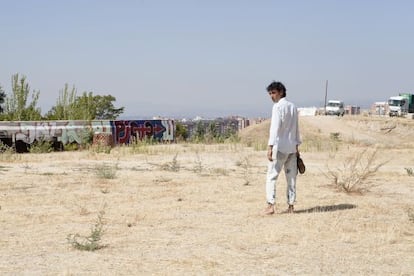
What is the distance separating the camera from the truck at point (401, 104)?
69312 millimetres

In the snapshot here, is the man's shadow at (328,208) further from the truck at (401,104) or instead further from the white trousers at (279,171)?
the truck at (401,104)

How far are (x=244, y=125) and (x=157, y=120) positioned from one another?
30.8 metres

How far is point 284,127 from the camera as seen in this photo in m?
8.69

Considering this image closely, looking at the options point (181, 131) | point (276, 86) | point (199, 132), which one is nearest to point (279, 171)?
point (276, 86)

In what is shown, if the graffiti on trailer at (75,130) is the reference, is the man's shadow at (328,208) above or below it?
below

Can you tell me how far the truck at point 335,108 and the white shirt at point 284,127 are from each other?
64179mm

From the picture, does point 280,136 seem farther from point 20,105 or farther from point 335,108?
point 335,108

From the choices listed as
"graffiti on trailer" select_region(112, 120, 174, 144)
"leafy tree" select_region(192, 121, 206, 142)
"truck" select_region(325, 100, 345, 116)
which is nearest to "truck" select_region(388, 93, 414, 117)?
"truck" select_region(325, 100, 345, 116)

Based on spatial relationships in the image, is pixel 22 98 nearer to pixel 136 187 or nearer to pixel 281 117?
pixel 136 187

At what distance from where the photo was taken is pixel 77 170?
591 inches

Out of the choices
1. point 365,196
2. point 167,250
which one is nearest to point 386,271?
point 167,250

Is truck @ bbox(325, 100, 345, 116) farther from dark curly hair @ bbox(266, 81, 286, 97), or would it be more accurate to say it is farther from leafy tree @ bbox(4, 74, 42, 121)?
dark curly hair @ bbox(266, 81, 286, 97)

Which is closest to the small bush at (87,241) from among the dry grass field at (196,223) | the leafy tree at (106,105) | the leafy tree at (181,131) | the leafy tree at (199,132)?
the dry grass field at (196,223)

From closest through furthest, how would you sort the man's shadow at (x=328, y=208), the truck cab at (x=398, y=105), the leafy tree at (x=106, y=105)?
the man's shadow at (x=328, y=208) → the leafy tree at (x=106, y=105) → the truck cab at (x=398, y=105)
